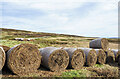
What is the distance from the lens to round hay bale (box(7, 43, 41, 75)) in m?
5.74

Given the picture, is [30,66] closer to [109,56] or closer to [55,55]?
[55,55]

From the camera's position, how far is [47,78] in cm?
593

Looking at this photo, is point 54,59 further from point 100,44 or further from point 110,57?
point 110,57

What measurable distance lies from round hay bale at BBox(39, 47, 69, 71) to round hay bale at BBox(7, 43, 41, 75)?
0.48 m

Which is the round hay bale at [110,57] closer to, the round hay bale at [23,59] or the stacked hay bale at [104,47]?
the stacked hay bale at [104,47]

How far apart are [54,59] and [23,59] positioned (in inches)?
75.1

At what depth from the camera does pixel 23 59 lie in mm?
6195

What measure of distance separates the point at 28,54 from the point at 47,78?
1.68 m

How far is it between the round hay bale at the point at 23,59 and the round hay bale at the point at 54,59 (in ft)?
1.58

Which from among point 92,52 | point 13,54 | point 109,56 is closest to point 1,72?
point 13,54

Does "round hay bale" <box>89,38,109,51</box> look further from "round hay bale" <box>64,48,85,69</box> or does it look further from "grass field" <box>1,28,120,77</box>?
Answer: "round hay bale" <box>64,48,85,69</box>

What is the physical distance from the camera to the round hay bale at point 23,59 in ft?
18.8

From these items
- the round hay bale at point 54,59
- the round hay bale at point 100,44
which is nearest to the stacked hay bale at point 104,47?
the round hay bale at point 100,44

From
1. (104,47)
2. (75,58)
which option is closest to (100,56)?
(104,47)
